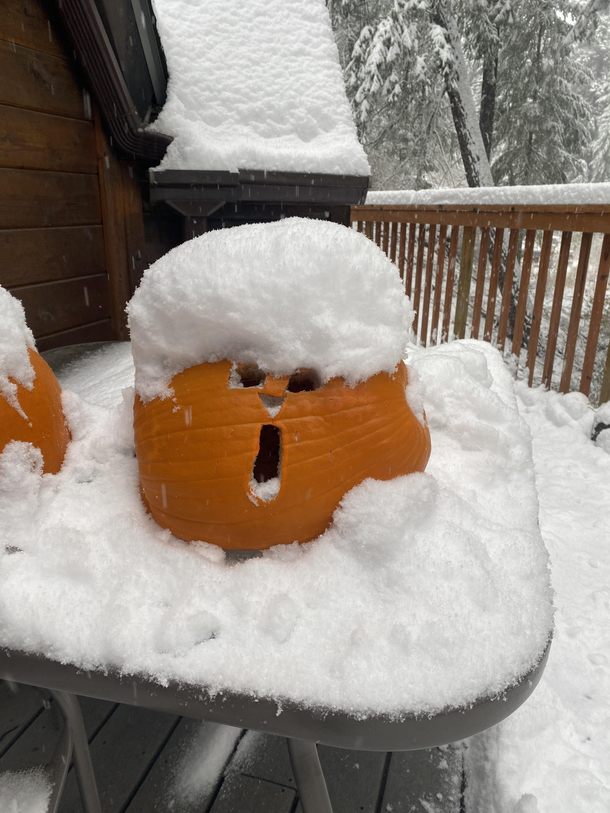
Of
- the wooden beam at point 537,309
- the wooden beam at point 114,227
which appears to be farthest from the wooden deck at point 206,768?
the wooden beam at point 537,309

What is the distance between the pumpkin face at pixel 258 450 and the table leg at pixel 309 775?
0.35 m

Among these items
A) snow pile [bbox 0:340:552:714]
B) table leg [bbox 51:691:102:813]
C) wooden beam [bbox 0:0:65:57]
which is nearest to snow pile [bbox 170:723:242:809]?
table leg [bbox 51:691:102:813]

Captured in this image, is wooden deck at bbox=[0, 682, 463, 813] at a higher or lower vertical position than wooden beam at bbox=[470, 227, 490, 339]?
lower

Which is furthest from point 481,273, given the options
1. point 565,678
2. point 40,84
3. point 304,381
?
point 304,381

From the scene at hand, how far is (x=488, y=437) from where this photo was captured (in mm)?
1462

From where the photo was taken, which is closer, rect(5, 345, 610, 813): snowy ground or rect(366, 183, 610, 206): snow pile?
rect(5, 345, 610, 813): snowy ground

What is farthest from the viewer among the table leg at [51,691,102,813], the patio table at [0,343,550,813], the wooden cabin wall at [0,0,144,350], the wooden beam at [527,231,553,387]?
the wooden beam at [527,231,553,387]

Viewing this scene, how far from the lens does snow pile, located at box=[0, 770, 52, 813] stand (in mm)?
1145

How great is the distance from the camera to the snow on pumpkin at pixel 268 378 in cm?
99

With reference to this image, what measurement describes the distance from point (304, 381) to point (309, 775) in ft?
2.35

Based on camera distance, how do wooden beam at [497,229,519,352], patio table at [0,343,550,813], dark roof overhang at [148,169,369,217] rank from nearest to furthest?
patio table at [0,343,550,813] → dark roof overhang at [148,169,369,217] → wooden beam at [497,229,519,352]

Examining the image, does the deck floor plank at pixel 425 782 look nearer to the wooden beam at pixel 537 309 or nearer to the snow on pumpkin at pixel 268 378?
the snow on pumpkin at pixel 268 378

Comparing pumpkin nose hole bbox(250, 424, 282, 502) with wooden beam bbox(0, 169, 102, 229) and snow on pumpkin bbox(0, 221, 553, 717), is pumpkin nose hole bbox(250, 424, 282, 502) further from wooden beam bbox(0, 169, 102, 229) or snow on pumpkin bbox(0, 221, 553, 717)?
wooden beam bbox(0, 169, 102, 229)

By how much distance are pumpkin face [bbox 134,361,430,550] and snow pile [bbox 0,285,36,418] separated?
272 mm
